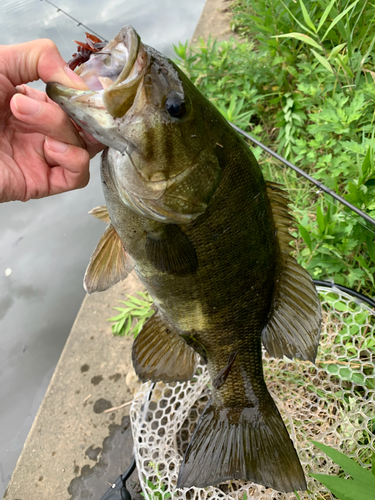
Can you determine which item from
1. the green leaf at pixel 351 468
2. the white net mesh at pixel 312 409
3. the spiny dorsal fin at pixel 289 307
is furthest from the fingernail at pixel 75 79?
the white net mesh at pixel 312 409

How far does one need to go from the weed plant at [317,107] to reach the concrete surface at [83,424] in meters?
1.57

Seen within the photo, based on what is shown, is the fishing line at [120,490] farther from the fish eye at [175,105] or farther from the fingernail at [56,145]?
the fish eye at [175,105]

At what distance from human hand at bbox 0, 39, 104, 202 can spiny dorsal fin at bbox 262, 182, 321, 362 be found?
76 cm

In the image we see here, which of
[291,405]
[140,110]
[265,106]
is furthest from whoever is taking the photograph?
[265,106]

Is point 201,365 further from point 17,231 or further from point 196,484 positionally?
point 17,231

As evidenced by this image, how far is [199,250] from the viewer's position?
1148mm

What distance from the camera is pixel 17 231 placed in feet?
11.6

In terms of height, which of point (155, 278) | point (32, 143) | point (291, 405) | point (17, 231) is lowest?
point (291, 405)

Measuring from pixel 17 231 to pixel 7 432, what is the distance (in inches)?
77.1

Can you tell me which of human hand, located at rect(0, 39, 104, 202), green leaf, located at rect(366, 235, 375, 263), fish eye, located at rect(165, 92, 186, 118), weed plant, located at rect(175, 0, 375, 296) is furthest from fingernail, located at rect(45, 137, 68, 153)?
green leaf, located at rect(366, 235, 375, 263)

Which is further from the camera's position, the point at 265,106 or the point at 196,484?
the point at 265,106

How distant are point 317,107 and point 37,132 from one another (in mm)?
2451

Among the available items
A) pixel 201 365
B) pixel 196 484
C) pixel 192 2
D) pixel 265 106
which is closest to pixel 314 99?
pixel 265 106

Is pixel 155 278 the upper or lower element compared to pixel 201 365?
upper
